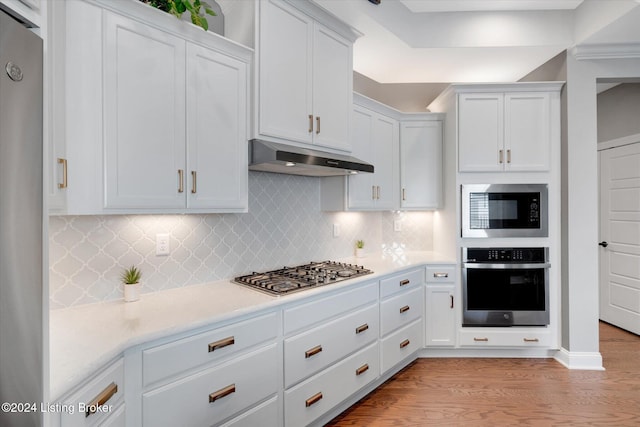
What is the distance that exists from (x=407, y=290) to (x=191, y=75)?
2.27 meters

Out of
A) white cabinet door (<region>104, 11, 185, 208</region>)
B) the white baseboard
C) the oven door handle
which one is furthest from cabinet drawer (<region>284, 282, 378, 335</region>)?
the white baseboard

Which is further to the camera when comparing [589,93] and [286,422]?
[589,93]

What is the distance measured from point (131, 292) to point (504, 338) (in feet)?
10.1

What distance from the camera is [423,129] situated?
3.41 m

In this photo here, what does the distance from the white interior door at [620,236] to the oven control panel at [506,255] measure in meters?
1.63

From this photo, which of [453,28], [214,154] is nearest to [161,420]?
[214,154]

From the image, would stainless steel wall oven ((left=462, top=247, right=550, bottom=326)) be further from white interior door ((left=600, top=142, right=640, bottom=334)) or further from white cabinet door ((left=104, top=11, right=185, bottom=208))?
white cabinet door ((left=104, top=11, right=185, bottom=208))

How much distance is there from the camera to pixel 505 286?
3.12 metres

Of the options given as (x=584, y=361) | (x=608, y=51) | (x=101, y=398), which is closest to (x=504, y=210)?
(x=584, y=361)

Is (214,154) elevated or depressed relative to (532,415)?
elevated

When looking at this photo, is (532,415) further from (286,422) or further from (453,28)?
(453,28)

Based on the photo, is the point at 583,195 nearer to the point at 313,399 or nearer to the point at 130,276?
the point at 313,399

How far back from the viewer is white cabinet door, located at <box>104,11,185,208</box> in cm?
147

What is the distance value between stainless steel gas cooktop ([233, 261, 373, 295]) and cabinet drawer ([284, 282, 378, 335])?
0.10 metres
